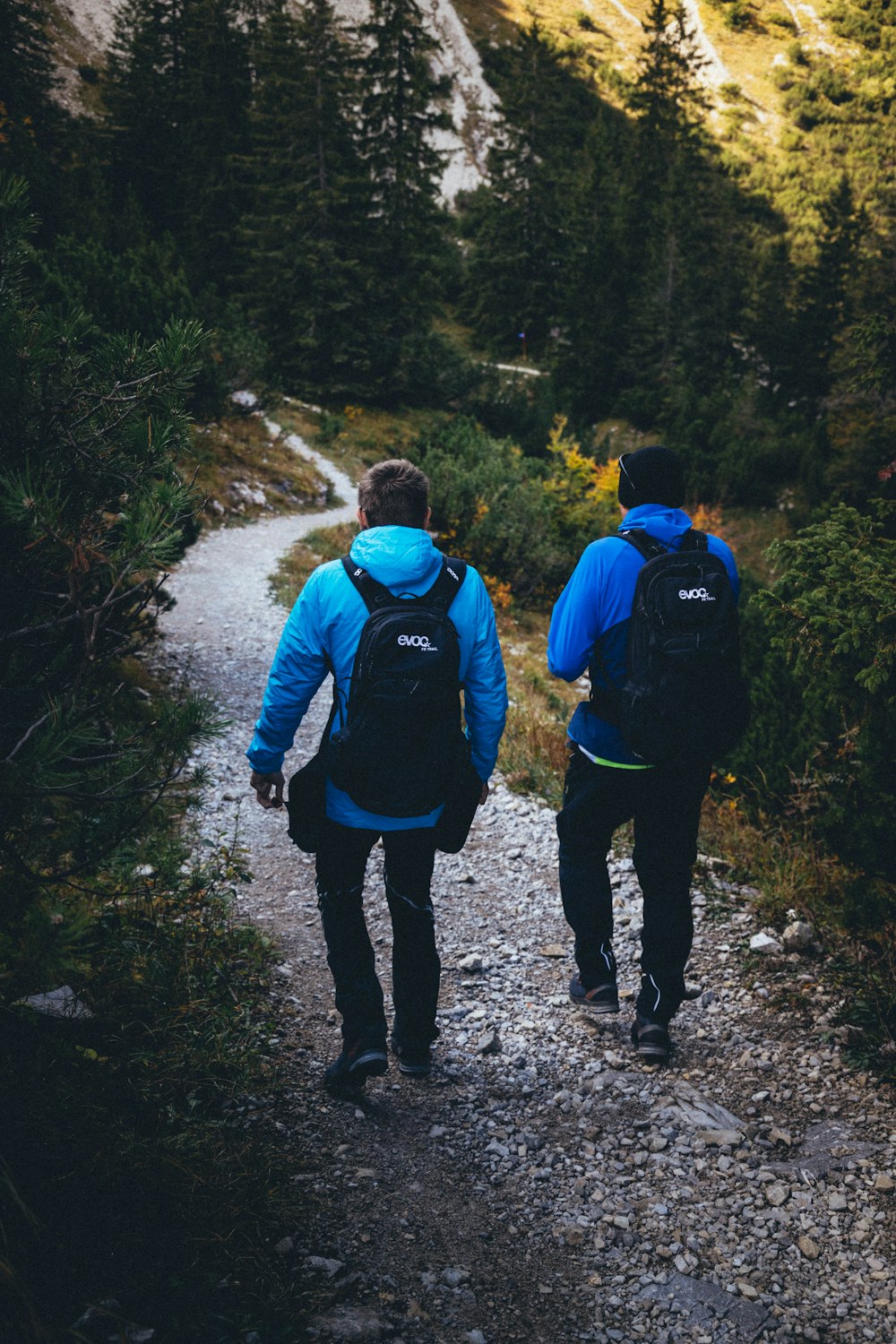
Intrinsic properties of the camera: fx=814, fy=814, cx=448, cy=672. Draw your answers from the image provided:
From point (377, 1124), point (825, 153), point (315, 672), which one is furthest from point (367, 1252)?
point (825, 153)

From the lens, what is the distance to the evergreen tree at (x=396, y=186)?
27172 mm

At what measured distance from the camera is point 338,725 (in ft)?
9.15

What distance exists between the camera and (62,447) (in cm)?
231

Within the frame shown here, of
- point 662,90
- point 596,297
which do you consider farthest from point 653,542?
point 662,90

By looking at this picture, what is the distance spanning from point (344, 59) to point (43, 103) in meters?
11.8

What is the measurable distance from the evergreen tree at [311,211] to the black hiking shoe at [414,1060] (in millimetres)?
25917

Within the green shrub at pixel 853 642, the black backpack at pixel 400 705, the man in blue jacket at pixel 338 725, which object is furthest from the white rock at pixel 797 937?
the black backpack at pixel 400 705

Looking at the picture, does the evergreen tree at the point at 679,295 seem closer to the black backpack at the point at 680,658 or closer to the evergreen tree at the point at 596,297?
the evergreen tree at the point at 596,297

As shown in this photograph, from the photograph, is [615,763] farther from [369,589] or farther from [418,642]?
[369,589]

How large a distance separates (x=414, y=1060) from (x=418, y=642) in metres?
1.77

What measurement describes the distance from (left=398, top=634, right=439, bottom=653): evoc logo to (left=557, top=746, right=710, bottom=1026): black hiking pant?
1.02 meters

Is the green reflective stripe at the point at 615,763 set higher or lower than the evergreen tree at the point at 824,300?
lower

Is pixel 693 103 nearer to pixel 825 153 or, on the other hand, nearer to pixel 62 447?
pixel 825 153

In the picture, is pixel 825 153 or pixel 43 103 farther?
pixel 825 153
